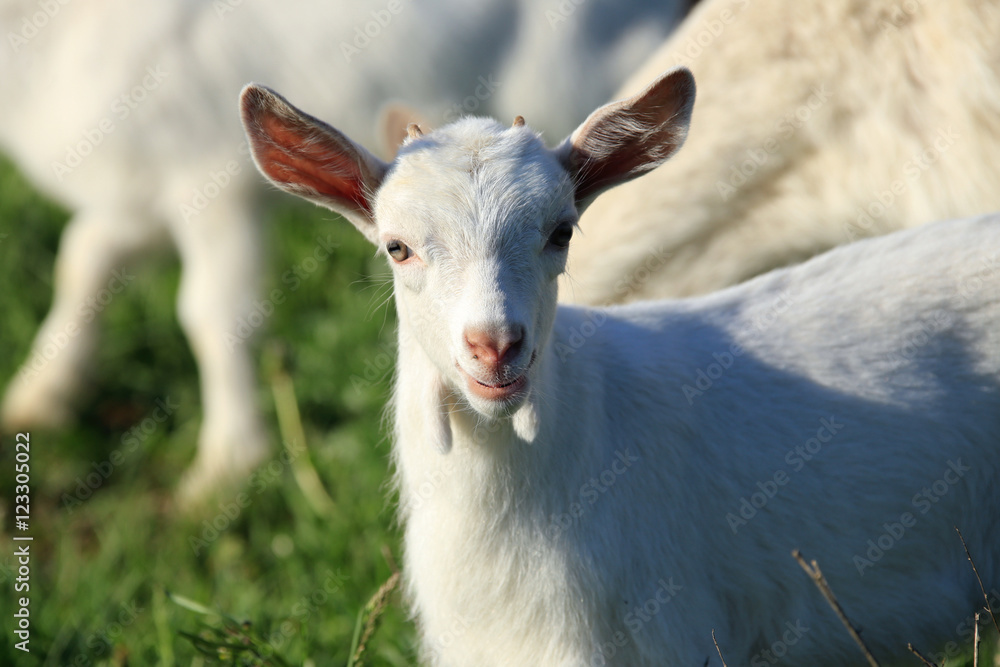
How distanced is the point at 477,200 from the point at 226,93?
3088mm

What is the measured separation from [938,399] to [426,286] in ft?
4.03

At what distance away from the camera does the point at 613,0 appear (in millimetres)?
4914

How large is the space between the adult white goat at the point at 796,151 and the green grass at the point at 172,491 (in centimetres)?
90

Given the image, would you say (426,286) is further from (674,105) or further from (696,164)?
(696,164)

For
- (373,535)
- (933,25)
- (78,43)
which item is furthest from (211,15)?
(933,25)
